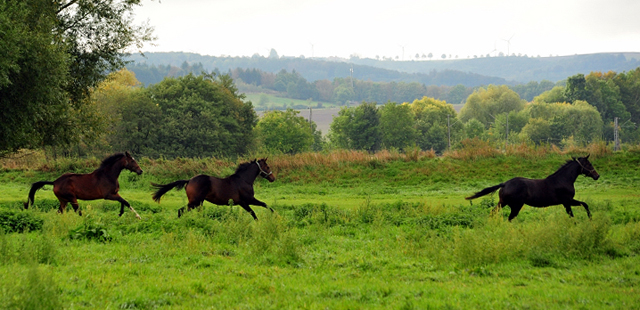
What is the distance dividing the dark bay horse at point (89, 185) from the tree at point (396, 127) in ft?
268

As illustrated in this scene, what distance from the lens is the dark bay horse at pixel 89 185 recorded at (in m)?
16.5

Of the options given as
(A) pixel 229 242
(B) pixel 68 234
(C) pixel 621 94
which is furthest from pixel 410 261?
(C) pixel 621 94

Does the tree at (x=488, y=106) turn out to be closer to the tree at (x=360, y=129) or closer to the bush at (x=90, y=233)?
the tree at (x=360, y=129)

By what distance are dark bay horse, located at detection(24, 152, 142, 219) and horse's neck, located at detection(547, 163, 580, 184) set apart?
12.3m

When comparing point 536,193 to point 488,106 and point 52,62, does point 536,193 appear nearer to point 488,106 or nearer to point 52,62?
point 52,62

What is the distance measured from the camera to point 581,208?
17484 mm

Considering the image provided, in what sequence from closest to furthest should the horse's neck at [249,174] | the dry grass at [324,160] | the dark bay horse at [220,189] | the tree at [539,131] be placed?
the dark bay horse at [220,189]
the horse's neck at [249,174]
the dry grass at [324,160]
the tree at [539,131]

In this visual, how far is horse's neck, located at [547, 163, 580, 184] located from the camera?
15.5 metres

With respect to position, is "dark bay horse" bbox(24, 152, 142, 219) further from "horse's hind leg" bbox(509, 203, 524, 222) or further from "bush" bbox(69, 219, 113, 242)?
"horse's hind leg" bbox(509, 203, 524, 222)

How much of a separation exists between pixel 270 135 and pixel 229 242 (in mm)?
82635

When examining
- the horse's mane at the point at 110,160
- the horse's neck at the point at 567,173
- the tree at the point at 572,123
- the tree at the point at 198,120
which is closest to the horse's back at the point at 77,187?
the horse's mane at the point at 110,160

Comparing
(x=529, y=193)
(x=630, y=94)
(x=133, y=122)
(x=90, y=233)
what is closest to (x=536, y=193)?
(x=529, y=193)

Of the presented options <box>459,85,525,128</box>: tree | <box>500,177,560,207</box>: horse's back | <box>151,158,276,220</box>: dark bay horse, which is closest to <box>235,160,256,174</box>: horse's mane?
<box>151,158,276,220</box>: dark bay horse

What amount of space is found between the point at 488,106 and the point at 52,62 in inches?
4885
